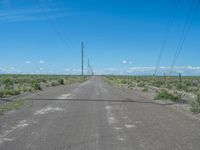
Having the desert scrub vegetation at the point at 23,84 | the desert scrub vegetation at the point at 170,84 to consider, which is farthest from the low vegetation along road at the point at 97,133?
the desert scrub vegetation at the point at 170,84

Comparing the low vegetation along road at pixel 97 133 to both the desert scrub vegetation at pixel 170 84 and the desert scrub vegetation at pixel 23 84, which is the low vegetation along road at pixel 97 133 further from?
the desert scrub vegetation at pixel 170 84

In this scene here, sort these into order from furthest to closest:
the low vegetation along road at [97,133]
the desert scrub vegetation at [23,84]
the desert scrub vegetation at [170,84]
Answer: the desert scrub vegetation at [170,84]
the desert scrub vegetation at [23,84]
the low vegetation along road at [97,133]

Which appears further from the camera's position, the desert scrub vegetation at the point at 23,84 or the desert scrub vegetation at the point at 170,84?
the desert scrub vegetation at the point at 170,84

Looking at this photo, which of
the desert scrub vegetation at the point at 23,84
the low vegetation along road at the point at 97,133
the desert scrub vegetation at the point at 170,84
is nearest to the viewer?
the low vegetation along road at the point at 97,133

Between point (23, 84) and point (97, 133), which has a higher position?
point (23, 84)

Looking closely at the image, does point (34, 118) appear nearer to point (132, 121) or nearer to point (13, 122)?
point (13, 122)

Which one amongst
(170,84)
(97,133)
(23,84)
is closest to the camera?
(97,133)

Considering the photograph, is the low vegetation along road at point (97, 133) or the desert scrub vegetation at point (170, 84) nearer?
the low vegetation along road at point (97, 133)

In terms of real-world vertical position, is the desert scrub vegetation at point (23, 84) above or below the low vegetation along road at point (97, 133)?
above

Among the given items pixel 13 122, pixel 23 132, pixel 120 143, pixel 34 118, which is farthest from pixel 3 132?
pixel 120 143

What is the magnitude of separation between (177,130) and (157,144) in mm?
2100

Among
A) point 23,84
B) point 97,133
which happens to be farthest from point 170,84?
point 97,133

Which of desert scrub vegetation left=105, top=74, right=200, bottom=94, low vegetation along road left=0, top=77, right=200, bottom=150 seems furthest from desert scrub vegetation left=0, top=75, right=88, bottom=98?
desert scrub vegetation left=105, top=74, right=200, bottom=94

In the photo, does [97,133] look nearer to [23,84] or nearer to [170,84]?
[170,84]
